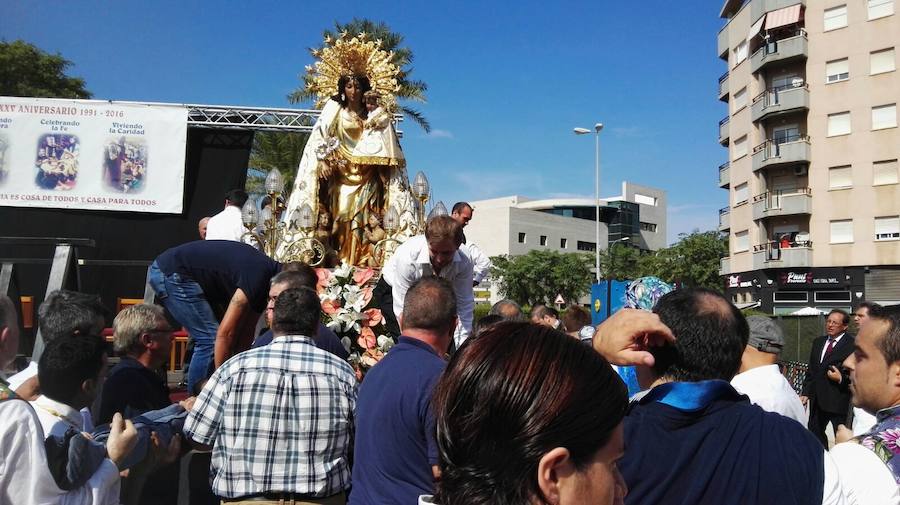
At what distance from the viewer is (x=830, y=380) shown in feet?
24.2

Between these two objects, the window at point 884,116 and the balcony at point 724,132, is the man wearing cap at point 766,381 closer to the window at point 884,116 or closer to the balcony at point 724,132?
the window at point 884,116

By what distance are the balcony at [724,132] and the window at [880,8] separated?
1018 cm

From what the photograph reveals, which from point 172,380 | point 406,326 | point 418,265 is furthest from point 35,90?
point 406,326

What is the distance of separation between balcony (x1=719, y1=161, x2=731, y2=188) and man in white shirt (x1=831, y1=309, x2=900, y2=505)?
4349cm

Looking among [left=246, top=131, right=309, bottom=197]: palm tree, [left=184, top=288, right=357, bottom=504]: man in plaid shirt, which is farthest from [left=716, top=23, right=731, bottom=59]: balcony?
[left=184, top=288, right=357, bottom=504]: man in plaid shirt

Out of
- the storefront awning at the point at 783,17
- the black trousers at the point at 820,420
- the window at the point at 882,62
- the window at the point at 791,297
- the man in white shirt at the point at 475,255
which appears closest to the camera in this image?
the man in white shirt at the point at 475,255

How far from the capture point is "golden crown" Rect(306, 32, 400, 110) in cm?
1100

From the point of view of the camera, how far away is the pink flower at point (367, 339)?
5504mm

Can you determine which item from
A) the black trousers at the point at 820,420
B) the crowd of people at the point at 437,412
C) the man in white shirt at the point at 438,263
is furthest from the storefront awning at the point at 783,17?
the crowd of people at the point at 437,412

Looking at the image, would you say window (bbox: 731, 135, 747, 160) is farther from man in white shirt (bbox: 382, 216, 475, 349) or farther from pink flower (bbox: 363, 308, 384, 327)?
pink flower (bbox: 363, 308, 384, 327)

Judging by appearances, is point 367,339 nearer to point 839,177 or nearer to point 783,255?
point 783,255

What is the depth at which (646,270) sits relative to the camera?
53.6 metres

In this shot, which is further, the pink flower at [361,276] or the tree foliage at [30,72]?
the tree foliage at [30,72]

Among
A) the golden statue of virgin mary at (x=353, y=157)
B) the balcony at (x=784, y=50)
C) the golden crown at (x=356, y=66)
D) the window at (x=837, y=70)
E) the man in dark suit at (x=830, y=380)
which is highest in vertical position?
the balcony at (x=784, y=50)
